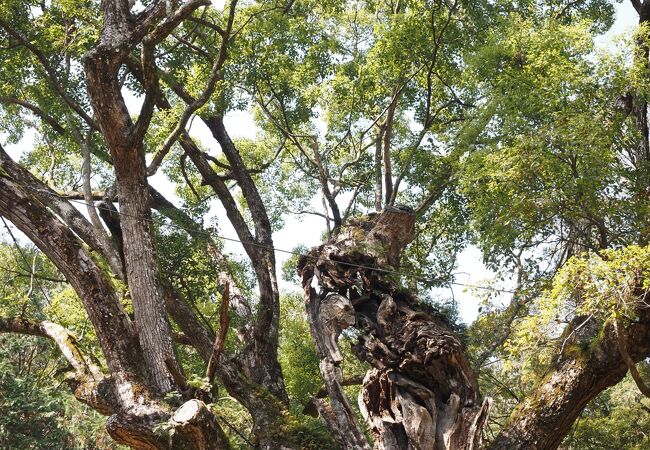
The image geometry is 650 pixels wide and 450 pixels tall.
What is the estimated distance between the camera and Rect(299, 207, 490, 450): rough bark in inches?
235

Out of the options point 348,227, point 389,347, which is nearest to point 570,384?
point 389,347

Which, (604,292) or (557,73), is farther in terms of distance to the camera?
(557,73)

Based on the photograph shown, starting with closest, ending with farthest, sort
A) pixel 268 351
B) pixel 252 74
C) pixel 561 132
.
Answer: pixel 561 132 → pixel 268 351 → pixel 252 74

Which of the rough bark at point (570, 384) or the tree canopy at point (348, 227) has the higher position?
the tree canopy at point (348, 227)

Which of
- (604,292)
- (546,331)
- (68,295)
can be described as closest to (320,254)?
(546,331)

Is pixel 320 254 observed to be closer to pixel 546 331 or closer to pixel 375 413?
pixel 375 413

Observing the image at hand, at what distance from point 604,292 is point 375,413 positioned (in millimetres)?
2178

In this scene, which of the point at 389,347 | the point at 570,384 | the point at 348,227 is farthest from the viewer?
the point at 348,227

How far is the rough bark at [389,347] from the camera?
235 inches

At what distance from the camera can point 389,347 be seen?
6.40m

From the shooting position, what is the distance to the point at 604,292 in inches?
222

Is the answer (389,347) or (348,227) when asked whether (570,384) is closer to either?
(389,347)

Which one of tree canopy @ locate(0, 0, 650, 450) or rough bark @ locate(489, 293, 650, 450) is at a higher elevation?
tree canopy @ locate(0, 0, 650, 450)

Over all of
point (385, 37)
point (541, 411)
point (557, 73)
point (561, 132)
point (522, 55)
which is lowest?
point (541, 411)
